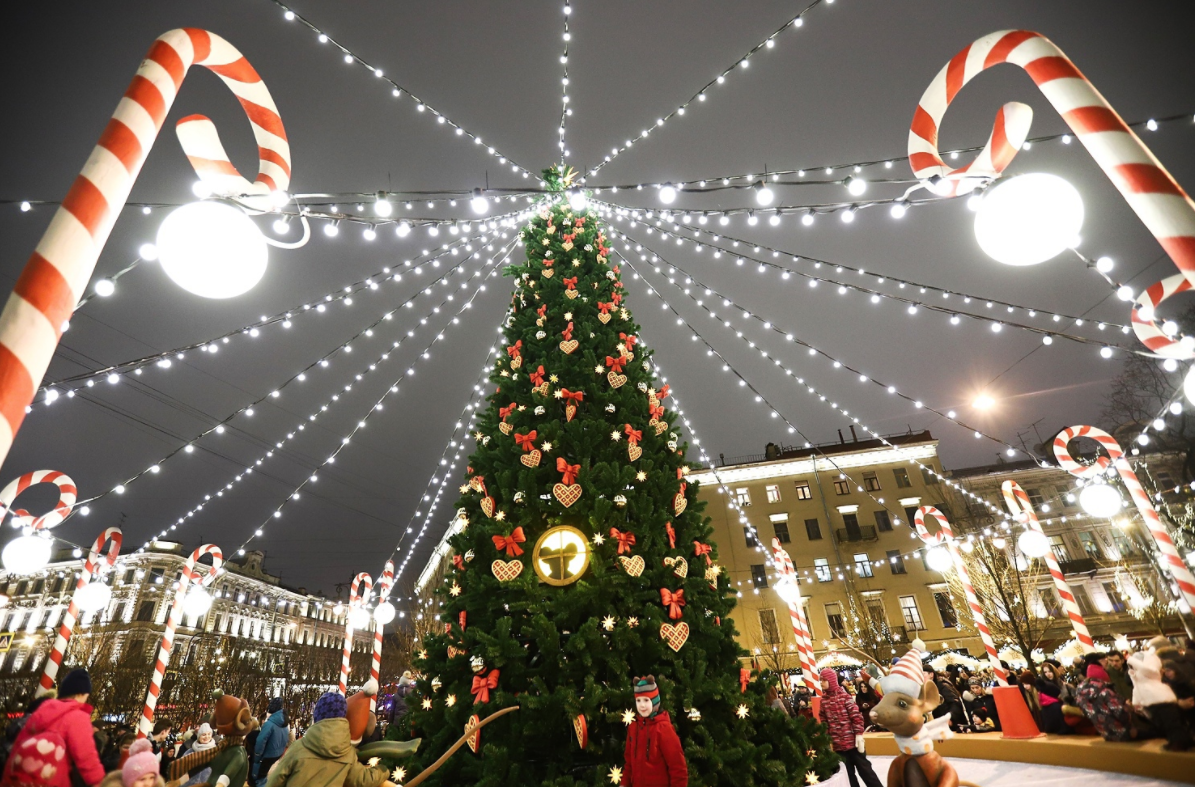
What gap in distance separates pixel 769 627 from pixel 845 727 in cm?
2431

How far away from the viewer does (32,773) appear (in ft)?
10.5

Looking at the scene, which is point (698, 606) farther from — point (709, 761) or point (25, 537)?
point (25, 537)

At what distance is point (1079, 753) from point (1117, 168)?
6.94 m

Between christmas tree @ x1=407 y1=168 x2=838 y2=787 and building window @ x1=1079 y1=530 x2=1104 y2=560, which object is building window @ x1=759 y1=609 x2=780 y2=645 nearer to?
building window @ x1=1079 y1=530 x2=1104 y2=560

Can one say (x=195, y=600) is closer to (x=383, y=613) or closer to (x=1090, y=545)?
(x=383, y=613)

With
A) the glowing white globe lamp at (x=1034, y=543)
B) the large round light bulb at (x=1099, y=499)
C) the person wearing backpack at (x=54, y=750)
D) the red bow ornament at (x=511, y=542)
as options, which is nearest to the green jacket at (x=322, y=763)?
the person wearing backpack at (x=54, y=750)

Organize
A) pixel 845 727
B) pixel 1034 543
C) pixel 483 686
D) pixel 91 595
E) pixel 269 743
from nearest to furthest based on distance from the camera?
pixel 483 686 < pixel 845 727 < pixel 269 743 < pixel 91 595 < pixel 1034 543

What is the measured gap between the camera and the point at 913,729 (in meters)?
3.08

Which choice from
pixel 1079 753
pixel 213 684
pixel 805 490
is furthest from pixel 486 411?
pixel 805 490

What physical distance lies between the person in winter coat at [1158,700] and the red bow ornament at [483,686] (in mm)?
5743

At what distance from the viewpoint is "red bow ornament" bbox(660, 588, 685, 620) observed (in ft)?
13.4

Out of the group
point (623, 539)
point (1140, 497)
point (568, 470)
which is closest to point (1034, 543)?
point (1140, 497)

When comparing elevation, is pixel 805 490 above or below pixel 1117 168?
above

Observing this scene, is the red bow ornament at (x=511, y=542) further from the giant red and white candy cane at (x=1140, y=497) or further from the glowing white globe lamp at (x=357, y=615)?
the glowing white globe lamp at (x=357, y=615)
